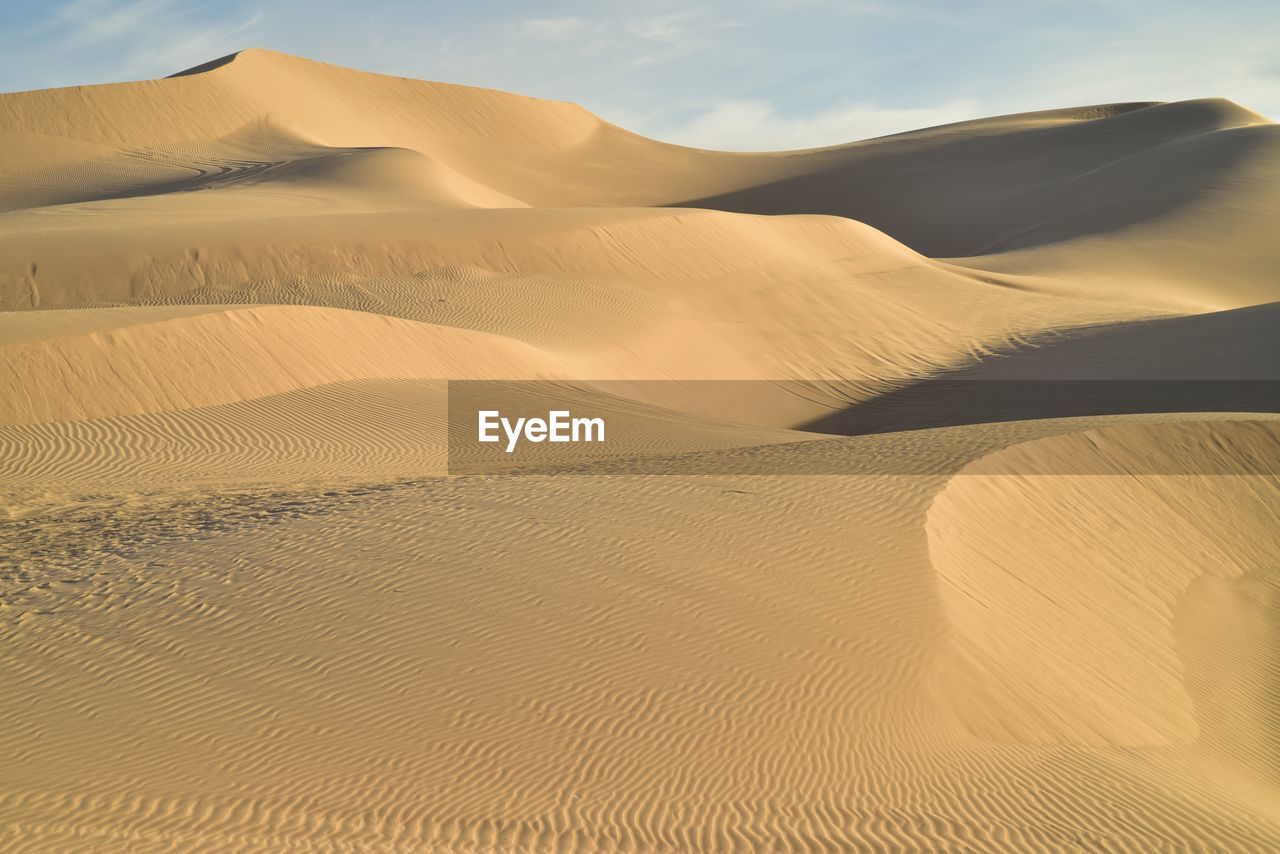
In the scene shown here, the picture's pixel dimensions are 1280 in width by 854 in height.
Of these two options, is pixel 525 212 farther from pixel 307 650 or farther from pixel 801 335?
pixel 307 650

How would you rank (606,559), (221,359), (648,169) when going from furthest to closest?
(648,169)
(221,359)
(606,559)

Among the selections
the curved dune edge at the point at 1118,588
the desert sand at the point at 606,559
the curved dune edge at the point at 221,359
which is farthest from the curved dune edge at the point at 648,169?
the curved dune edge at the point at 1118,588

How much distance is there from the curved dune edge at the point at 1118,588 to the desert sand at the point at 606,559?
2.3 inches

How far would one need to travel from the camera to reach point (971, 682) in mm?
8617

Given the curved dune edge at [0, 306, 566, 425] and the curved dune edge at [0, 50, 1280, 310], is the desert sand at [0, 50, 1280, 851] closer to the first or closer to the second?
the curved dune edge at [0, 306, 566, 425]

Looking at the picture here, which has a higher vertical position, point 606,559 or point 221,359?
point 221,359

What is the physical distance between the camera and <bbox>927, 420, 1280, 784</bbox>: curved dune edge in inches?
356

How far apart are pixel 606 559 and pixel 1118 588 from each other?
592cm

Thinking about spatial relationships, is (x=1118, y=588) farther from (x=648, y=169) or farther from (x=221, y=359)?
(x=648, y=169)

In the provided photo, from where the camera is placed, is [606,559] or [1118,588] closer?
[606,559]

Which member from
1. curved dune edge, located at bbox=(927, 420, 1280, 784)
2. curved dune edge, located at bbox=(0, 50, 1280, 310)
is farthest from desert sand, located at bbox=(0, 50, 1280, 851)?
curved dune edge, located at bbox=(0, 50, 1280, 310)

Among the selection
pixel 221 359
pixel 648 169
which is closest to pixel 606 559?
pixel 221 359

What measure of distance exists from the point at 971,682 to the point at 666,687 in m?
2.40

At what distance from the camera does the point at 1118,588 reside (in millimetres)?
12164
